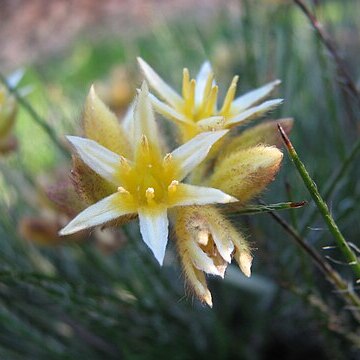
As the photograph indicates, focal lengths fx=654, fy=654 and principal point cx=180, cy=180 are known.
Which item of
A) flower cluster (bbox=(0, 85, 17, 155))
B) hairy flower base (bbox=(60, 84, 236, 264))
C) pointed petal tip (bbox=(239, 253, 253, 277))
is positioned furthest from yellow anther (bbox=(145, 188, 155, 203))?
flower cluster (bbox=(0, 85, 17, 155))

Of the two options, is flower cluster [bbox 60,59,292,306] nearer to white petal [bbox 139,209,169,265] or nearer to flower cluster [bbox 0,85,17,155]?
white petal [bbox 139,209,169,265]

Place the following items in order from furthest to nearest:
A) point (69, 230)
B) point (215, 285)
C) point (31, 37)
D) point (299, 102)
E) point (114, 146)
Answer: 1. point (31, 37)
2. point (299, 102)
3. point (215, 285)
4. point (114, 146)
5. point (69, 230)

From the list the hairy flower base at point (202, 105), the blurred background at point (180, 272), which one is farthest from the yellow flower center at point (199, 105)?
the blurred background at point (180, 272)

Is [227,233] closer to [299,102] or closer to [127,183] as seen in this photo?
[127,183]

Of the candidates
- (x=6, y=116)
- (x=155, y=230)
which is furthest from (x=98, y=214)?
(x=6, y=116)

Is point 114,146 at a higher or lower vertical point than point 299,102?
higher

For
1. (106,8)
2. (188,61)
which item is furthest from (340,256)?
(106,8)

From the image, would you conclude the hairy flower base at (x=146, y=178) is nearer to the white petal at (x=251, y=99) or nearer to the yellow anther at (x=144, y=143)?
the yellow anther at (x=144, y=143)

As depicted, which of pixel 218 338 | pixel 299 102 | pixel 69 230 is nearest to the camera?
pixel 69 230
